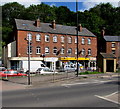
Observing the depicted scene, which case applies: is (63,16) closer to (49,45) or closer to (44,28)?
(44,28)

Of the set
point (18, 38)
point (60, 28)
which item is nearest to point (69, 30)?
point (60, 28)

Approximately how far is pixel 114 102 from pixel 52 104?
3.37 metres

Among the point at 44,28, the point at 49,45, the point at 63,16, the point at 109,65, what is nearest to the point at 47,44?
the point at 49,45

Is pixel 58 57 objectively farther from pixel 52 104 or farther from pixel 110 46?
pixel 52 104

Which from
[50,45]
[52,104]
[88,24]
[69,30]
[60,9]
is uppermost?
[60,9]

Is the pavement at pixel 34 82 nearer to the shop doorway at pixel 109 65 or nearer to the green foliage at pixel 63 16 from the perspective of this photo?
the shop doorway at pixel 109 65

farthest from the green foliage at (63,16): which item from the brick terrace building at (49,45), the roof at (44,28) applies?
the brick terrace building at (49,45)

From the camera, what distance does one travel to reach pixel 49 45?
126ft

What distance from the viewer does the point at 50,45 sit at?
38.4 m

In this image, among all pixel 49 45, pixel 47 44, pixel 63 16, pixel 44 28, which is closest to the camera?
pixel 47 44

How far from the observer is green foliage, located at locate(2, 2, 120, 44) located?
5619cm

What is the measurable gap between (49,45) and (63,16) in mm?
31393

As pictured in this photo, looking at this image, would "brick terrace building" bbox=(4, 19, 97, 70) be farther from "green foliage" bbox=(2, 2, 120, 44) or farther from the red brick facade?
"green foliage" bbox=(2, 2, 120, 44)

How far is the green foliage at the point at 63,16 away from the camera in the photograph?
5619 cm
